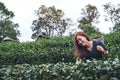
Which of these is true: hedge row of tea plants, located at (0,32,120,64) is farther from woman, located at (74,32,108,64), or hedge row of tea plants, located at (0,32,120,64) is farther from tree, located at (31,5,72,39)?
tree, located at (31,5,72,39)

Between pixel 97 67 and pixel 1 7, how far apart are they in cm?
4868

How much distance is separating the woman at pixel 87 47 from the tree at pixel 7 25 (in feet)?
135

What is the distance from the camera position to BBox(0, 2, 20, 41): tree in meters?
48.9

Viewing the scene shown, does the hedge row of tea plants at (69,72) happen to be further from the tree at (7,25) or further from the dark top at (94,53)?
the tree at (7,25)

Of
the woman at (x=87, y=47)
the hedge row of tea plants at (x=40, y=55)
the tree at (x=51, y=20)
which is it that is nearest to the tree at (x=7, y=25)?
the tree at (x=51, y=20)

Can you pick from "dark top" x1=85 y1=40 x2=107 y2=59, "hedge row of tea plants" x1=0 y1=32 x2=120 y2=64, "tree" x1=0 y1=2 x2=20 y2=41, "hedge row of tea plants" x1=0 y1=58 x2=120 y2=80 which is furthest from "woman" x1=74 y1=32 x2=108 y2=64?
"tree" x1=0 y1=2 x2=20 y2=41

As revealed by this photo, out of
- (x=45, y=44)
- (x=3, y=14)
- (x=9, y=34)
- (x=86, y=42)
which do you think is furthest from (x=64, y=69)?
(x=3, y=14)

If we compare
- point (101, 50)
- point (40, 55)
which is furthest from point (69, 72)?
point (40, 55)

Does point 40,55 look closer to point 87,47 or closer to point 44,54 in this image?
point 44,54

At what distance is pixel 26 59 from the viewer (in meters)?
13.5

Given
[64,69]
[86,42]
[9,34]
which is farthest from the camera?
[9,34]

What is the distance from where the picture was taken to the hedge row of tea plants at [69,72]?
438 cm

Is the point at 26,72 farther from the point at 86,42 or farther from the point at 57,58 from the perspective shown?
the point at 57,58

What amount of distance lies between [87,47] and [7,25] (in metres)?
44.1
